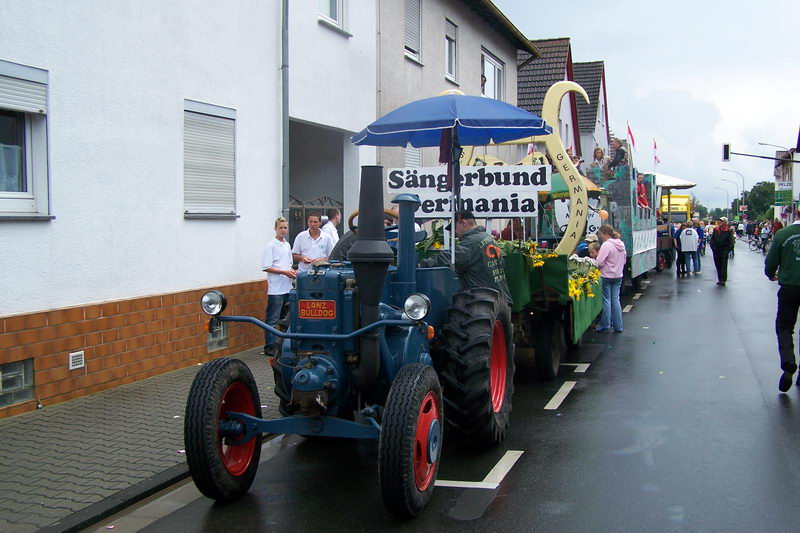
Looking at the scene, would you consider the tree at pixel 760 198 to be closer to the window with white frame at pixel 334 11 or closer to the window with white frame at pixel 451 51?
the window with white frame at pixel 451 51

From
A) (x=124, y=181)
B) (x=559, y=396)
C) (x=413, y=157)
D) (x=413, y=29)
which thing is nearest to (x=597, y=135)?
(x=413, y=157)

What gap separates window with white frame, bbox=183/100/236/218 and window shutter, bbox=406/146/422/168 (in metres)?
6.62

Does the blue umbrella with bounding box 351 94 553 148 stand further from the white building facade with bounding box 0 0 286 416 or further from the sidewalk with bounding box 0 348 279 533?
the sidewalk with bounding box 0 348 279 533

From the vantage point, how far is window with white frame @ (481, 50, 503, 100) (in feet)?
72.6

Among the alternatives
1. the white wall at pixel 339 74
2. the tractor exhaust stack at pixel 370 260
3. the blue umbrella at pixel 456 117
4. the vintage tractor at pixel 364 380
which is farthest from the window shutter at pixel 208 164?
the tractor exhaust stack at pixel 370 260

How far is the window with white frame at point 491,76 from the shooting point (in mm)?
22141

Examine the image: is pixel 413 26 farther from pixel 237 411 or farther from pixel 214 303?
pixel 237 411

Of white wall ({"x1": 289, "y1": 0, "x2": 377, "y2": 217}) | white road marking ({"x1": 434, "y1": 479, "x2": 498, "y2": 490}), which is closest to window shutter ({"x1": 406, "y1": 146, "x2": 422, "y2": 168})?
white wall ({"x1": 289, "y1": 0, "x2": 377, "y2": 217})

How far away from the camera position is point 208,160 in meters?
10.0

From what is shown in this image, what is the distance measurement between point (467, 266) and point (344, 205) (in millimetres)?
7589

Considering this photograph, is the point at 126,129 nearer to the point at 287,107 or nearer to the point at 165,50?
the point at 165,50

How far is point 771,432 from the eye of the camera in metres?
6.60

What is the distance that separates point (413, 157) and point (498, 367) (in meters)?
10.9

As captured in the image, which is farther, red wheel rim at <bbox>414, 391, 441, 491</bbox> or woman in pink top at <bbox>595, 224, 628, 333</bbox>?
woman in pink top at <bbox>595, 224, 628, 333</bbox>
